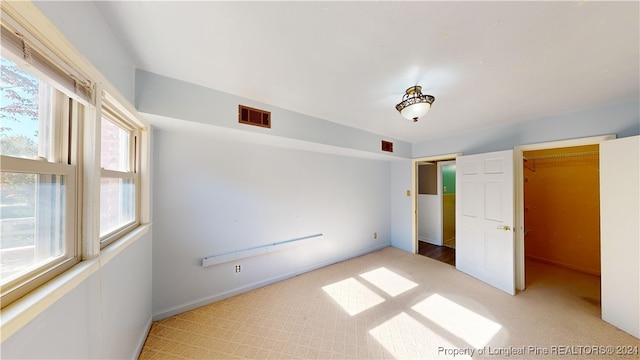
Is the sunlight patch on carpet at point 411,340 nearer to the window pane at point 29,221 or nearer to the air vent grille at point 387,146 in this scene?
the window pane at point 29,221

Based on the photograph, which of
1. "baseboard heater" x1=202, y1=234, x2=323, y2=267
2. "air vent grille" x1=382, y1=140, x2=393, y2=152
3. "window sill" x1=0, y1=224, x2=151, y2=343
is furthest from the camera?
"air vent grille" x1=382, y1=140, x2=393, y2=152

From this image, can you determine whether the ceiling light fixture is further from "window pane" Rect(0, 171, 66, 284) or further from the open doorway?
the open doorway

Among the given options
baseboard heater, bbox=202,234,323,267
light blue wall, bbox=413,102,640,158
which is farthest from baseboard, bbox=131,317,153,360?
light blue wall, bbox=413,102,640,158

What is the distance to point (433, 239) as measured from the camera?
473 cm

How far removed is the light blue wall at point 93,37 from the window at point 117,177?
0.88 feet

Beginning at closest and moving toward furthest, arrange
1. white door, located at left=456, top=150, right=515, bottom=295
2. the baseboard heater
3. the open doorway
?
1. the baseboard heater
2. white door, located at left=456, top=150, right=515, bottom=295
3. the open doorway

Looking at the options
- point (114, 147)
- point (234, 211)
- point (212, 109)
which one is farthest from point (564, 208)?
point (114, 147)

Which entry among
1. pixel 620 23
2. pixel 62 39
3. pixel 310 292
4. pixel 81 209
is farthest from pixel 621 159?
pixel 81 209

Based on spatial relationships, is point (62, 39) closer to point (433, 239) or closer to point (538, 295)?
point (538, 295)

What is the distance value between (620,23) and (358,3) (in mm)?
1546

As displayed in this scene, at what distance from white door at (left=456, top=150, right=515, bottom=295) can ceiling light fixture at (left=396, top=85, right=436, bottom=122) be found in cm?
187

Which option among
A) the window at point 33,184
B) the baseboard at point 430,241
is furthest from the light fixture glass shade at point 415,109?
the baseboard at point 430,241

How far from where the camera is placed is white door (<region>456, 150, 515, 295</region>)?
2670mm

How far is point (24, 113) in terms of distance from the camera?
76 cm
